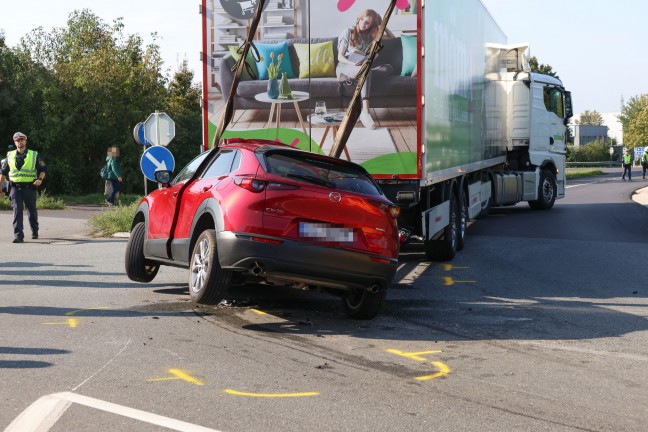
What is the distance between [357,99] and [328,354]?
4.79m

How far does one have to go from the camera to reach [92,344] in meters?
7.17

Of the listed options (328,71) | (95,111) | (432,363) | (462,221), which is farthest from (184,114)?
(432,363)

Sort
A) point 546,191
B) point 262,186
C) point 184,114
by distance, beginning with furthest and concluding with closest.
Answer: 1. point 184,114
2. point 546,191
3. point 262,186

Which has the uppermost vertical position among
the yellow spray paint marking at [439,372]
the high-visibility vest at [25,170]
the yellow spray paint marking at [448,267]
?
the high-visibility vest at [25,170]

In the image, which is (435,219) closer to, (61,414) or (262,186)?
(262,186)

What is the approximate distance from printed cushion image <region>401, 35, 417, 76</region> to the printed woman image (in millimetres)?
172

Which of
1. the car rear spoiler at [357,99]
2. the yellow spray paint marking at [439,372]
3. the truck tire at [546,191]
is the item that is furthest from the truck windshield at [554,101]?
the yellow spray paint marking at [439,372]

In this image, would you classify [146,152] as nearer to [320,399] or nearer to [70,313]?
[70,313]

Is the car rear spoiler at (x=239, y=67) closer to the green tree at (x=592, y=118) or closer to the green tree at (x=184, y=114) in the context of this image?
the green tree at (x=184, y=114)

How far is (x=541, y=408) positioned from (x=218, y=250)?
3458 mm

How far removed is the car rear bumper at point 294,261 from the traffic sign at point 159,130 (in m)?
12.0

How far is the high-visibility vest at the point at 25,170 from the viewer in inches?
675

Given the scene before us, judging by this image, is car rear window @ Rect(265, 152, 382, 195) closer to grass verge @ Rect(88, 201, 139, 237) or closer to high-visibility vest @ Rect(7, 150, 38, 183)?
high-visibility vest @ Rect(7, 150, 38, 183)

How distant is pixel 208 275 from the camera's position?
320 inches
